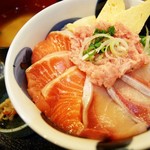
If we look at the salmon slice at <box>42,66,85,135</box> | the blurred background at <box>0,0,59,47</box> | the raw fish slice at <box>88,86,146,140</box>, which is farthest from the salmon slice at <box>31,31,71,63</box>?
the blurred background at <box>0,0,59,47</box>

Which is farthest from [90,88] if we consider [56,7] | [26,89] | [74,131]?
[56,7]

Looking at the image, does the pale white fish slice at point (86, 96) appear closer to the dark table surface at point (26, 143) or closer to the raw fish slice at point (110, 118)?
the raw fish slice at point (110, 118)

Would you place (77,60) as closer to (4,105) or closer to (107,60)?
(107,60)

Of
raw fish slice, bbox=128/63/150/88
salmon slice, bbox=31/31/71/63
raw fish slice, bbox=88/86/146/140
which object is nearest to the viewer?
raw fish slice, bbox=88/86/146/140

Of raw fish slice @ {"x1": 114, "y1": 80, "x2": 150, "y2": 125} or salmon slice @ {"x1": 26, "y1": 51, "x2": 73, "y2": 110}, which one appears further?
salmon slice @ {"x1": 26, "y1": 51, "x2": 73, "y2": 110}

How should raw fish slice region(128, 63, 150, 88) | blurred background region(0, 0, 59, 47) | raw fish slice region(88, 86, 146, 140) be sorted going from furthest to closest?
1. blurred background region(0, 0, 59, 47)
2. raw fish slice region(128, 63, 150, 88)
3. raw fish slice region(88, 86, 146, 140)

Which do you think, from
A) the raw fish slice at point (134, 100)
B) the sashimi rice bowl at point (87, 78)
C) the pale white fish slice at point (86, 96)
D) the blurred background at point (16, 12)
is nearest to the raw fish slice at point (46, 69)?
the sashimi rice bowl at point (87, 78)

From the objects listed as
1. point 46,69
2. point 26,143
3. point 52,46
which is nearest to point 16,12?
point 52,46

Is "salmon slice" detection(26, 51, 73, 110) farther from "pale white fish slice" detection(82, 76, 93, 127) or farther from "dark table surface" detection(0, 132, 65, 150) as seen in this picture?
"dark table surface" detection(0, 132, 65, 150)

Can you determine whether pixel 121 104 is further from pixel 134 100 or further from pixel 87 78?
pixel 87 78
